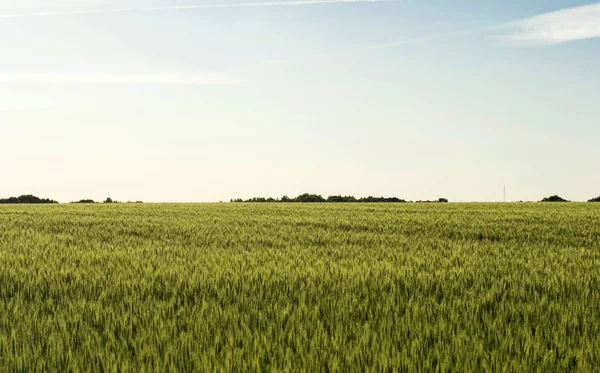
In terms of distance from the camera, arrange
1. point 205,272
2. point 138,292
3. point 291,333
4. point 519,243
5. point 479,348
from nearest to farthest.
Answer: point 479,348, point 291,333, point 138,292, point 205,272, point 519,243

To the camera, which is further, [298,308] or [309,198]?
[309,198]

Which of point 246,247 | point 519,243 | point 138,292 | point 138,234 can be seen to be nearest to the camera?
point 138,292

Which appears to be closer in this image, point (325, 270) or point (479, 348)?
point (479, 348)

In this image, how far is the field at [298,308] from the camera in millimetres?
3895

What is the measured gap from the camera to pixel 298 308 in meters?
5.21

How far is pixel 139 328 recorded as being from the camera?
→ 15.3ft

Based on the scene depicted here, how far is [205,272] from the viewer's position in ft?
23.8

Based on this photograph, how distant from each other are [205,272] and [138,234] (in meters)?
7.29

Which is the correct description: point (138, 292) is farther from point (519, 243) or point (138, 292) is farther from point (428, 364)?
point (519, 243)

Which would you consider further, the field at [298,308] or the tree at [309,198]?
the tree at [309,198]

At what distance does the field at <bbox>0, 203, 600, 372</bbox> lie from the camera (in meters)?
3.89

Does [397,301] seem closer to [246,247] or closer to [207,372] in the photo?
[207,372]

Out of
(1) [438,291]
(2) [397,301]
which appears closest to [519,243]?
(1) [438,291]

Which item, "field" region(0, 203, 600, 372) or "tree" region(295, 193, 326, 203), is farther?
"tree" region(295, 193, 326, 203)
